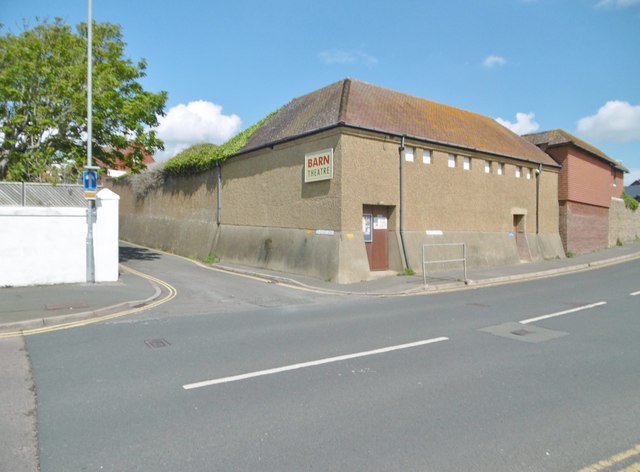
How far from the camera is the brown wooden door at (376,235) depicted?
16.4 m

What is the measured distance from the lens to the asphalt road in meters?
3.61

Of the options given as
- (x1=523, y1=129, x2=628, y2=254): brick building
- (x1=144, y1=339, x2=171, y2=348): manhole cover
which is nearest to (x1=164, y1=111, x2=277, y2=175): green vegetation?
(x1=144, y1=339, x2=171, y2=348): manhole cover

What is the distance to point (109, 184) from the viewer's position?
118 ft

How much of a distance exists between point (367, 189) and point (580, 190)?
57.8 ft

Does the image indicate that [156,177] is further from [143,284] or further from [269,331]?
[269,331]

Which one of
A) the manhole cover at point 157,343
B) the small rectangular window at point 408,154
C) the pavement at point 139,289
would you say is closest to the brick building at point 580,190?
the pavement at point 139,289

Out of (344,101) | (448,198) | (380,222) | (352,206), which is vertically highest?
(344,101)

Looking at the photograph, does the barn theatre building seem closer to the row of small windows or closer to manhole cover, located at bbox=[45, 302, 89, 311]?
the row of small windows


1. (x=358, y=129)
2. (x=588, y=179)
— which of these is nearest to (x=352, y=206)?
(x=358, y=129)

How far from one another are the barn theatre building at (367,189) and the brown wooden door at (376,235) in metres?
0.04

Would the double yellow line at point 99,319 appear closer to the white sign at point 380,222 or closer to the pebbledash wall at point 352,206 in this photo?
the pebbledash wall at point 352,206

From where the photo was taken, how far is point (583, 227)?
27422mm

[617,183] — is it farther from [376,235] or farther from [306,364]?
[306,364]

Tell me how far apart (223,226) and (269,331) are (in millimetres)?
14293
